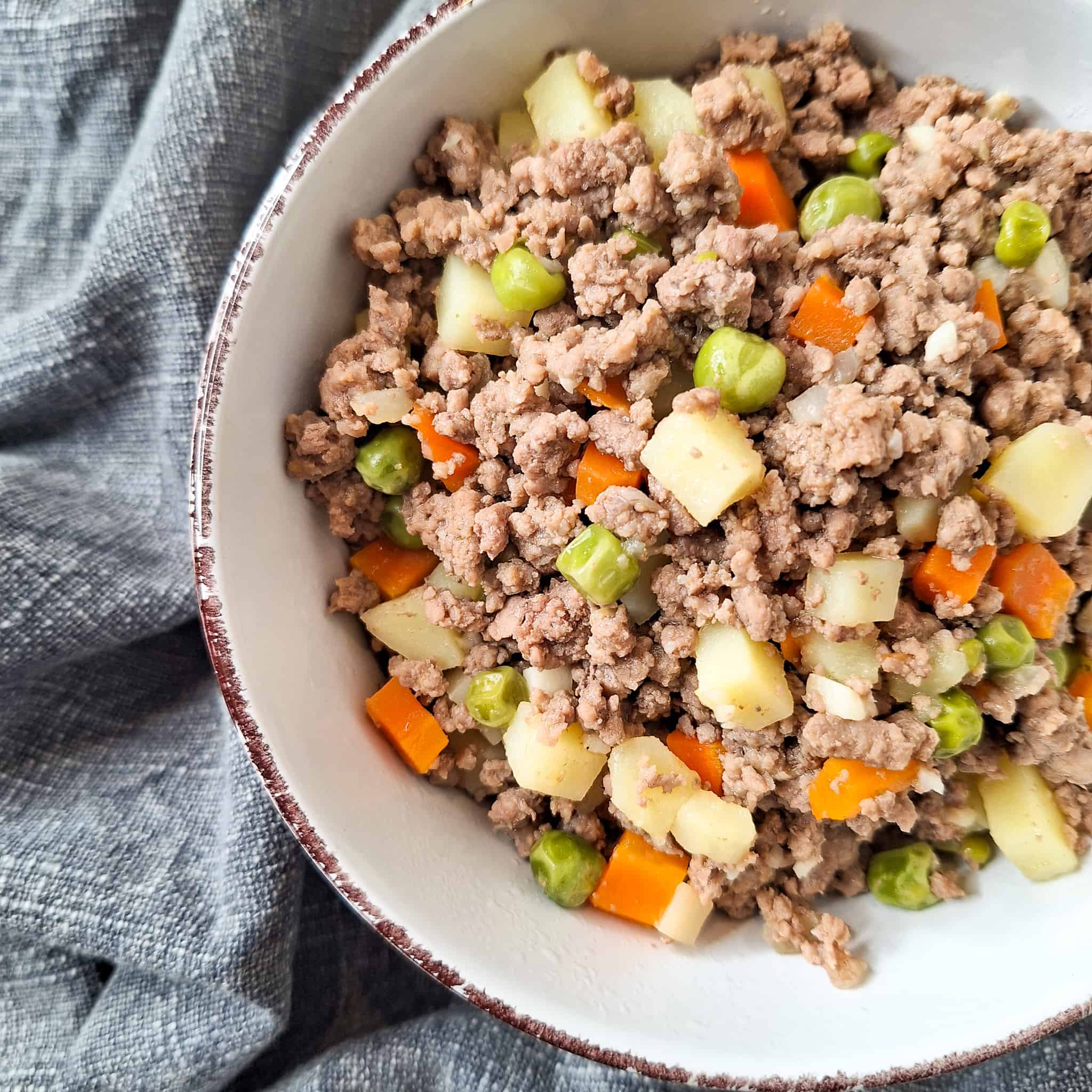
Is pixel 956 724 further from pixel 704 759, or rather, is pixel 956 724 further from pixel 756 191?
pixel 756 191

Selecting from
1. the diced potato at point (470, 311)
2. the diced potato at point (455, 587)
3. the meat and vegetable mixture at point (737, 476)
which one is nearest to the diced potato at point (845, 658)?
the meat and vegetable mixture at point (737, 476)

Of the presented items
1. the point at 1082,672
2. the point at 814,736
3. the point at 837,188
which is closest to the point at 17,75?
the point at 837,188

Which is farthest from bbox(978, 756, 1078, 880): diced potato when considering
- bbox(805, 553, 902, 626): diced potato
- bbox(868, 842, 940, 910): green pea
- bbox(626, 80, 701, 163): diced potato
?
bbox(626, 80, 701, 163): diced potato

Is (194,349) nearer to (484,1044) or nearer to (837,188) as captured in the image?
(837,188)

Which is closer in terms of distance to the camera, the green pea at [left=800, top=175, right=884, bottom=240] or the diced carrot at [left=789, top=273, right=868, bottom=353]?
the diced carrot at [left=789, top=273, right=868, bottom=353]

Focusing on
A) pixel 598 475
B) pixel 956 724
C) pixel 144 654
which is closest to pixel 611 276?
pixel 598 475

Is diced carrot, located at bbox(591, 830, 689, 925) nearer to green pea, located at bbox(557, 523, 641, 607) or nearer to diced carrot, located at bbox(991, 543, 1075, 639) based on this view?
green pea, located at bbox(557, 523, 641, 607)
